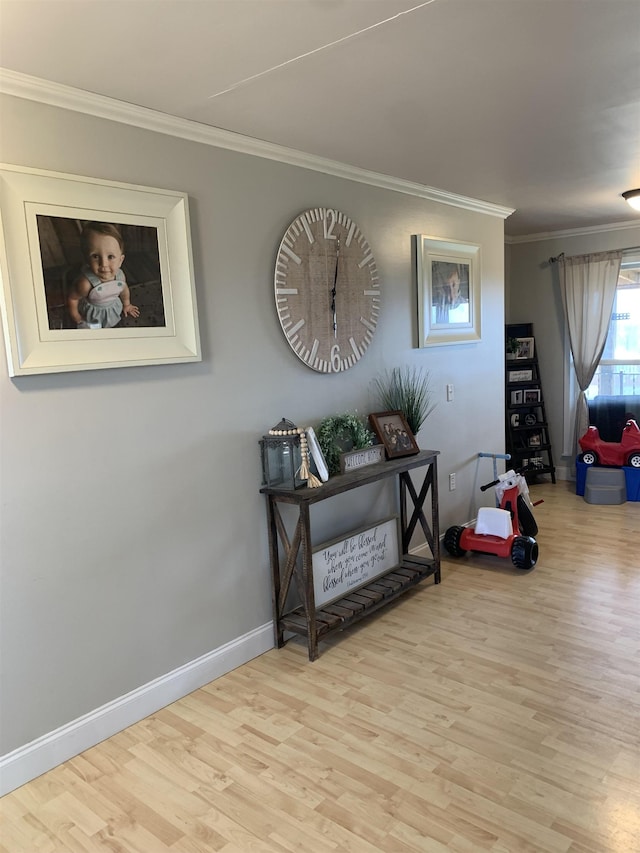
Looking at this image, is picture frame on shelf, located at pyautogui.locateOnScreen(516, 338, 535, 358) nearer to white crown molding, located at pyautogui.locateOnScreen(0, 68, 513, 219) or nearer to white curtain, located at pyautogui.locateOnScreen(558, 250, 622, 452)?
white curtain, located at pyautogui.locateOnScreen(558, 250, 622, 452)

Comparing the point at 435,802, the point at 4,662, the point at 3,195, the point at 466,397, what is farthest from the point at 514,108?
the point at 4,662

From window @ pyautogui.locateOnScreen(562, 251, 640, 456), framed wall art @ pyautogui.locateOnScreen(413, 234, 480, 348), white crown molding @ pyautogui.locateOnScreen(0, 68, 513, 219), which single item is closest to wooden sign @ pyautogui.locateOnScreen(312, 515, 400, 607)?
framed wall art @ pyautogui.locateOnScreen(413, 234, 480, 348)

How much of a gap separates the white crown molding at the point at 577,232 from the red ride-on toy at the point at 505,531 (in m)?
2.77

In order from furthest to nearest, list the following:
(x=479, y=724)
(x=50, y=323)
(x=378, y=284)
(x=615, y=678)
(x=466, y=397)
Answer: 1. (x=466, y=397)
2. (x=378, y=284)
3. (x=615, y=678)
4. (x=479, y=724)
5. (x=50, y=323)

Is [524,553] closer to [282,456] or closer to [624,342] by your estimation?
[282,456]

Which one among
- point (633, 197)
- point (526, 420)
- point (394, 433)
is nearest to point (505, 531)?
point (394, 433)

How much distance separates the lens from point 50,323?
2.07 metres

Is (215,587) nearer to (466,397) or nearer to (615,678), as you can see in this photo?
(615,678)

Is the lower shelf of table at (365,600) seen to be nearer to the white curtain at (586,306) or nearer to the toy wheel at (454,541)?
the toy wheel at (454,541)

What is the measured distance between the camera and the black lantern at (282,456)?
109 inches

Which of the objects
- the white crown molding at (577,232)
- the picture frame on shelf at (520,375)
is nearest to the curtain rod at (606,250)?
the white crown molding at (577,232)

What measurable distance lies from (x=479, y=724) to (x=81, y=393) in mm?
1955

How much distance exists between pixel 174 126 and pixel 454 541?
9.77 ft

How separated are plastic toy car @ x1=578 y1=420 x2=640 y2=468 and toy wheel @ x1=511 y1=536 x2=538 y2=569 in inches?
76.0
